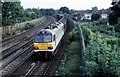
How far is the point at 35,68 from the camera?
77.9 feet

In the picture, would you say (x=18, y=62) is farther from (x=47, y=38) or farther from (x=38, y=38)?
(x=47, y=38)

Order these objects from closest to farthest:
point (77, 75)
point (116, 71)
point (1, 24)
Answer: point (116, 71)
point (77, 75)
point (1, 24)

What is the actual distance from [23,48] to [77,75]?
1707 cm

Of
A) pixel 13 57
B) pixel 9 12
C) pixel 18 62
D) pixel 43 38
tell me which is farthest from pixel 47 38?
pixel 9 12

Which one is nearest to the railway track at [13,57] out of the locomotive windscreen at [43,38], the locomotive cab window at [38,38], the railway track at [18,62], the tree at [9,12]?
the railway track at [18,62]

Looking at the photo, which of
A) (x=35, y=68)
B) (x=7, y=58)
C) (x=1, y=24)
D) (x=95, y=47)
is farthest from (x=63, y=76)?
(x=1, y=24)

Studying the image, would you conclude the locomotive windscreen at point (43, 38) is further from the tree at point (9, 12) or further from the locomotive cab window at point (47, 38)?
the tree at point (9, 12)

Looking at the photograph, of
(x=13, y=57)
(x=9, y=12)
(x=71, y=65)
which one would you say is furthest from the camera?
(x=9, y=12)

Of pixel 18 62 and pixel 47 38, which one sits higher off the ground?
pixel 47 38

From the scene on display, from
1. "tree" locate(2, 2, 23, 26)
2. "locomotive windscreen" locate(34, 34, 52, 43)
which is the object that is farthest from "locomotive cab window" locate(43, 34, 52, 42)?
Answer: "tree" locate(2, 2, 23, 26)

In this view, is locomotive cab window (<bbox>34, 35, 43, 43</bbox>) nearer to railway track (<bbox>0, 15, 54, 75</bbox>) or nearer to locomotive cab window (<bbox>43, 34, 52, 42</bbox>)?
locomotive cab window (<bbox>43, 34, 52, 42</bbox>)

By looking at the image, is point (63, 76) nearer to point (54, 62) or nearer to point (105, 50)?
point (105, 50)

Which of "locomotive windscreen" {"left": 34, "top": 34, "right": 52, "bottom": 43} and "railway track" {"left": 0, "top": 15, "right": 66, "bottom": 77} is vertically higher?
"locomotive windscreen" {"left": 34, "top": 34, "right": 52, "bottom": 43}

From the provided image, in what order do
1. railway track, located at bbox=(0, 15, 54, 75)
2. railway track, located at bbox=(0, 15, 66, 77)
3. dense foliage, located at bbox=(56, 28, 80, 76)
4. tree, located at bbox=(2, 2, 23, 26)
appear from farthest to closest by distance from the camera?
tree, located at bbox=(2, 2, 23, 26) → railway track, located at bbox=(0, 15, 54, 75) → railway track, located at bbox=(0, 15, 66, 77) → dense foliage, located at bbox=(56, 28, 80, 76)
